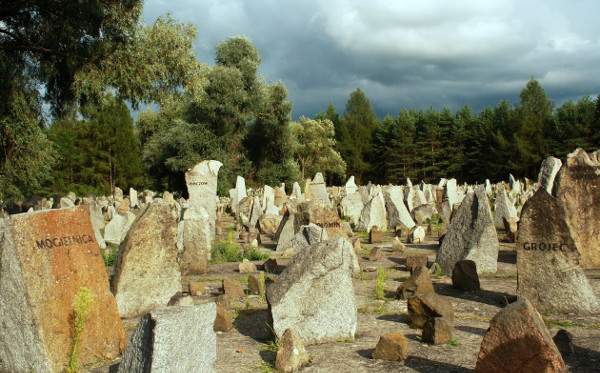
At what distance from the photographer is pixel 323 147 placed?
56.9 m

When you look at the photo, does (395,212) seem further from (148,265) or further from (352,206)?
(148,265)

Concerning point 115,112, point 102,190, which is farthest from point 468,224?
point 115,112

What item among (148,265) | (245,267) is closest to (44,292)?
(148,265)

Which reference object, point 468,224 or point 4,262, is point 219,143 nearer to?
point 468,224

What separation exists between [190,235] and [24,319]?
4.88m

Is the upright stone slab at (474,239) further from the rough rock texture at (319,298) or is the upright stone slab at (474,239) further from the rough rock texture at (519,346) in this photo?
the rough rock texture at (519,346)

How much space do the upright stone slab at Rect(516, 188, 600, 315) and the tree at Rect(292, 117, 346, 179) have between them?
49586mm

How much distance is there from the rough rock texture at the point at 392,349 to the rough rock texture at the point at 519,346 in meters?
0.63

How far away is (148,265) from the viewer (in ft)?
20.4

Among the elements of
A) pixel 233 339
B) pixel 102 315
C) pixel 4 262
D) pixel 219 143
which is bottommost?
pixel 233 339

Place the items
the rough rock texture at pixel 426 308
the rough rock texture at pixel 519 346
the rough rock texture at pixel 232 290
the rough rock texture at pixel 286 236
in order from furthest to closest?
the rough rock texture at pixel 286 236 → the rough rock texture at pixel 232 290 → the rough rock texture at pixel 426 308 → the rough rock texture at pixel 519 346

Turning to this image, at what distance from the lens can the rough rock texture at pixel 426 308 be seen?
5.05 meters

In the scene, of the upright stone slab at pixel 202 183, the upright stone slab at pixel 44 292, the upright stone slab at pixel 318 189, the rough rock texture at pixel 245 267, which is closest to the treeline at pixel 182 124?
the upright stone slab at pixel 202 183

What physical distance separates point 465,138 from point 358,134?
14249mm
